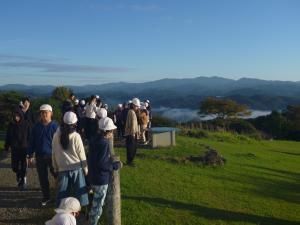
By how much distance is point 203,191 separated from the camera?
11.9 metres

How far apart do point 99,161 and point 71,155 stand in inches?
20.0

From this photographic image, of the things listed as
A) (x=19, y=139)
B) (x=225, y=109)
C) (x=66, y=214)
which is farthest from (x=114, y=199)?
(x=225, y=109)

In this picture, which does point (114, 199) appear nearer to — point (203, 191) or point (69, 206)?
point (69, 206)

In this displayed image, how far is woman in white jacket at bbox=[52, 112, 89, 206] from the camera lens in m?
7.32

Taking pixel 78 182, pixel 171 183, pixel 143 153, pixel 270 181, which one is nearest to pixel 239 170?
pixel 270 181

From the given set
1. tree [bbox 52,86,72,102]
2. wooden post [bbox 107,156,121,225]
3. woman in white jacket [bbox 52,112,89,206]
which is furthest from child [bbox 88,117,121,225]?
tree [bbox 52,86,72,102]

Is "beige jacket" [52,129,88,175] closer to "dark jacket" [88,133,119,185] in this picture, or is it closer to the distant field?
"dark jacket" [88,133,119,185]

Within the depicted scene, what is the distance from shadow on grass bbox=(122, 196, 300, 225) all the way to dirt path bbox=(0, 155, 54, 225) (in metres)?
1.93

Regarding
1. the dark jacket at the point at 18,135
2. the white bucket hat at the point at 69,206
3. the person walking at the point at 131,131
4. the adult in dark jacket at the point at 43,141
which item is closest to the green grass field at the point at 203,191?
the person walking at the point at 131,131

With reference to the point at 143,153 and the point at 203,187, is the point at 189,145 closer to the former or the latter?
the point at 143,153

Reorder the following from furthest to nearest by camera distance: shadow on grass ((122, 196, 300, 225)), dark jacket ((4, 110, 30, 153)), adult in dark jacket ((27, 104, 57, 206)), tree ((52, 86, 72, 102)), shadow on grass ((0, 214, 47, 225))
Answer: tree ((52, 86, 72, 102)) → dark jacket ((4, 110, 30, 153)) → shadow on grass ((122, 196, 300, 225)) → adult in dark jacket ((27, 104, 57, 206)) → shadow on grass ((0, 214, 47, 225))

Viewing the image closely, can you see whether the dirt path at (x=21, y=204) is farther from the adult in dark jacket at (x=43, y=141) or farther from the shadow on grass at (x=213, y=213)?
the shadow on grass at (x=213, y=213)

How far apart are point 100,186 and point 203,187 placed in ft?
18.4

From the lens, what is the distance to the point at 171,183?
→ 12.1 meters
